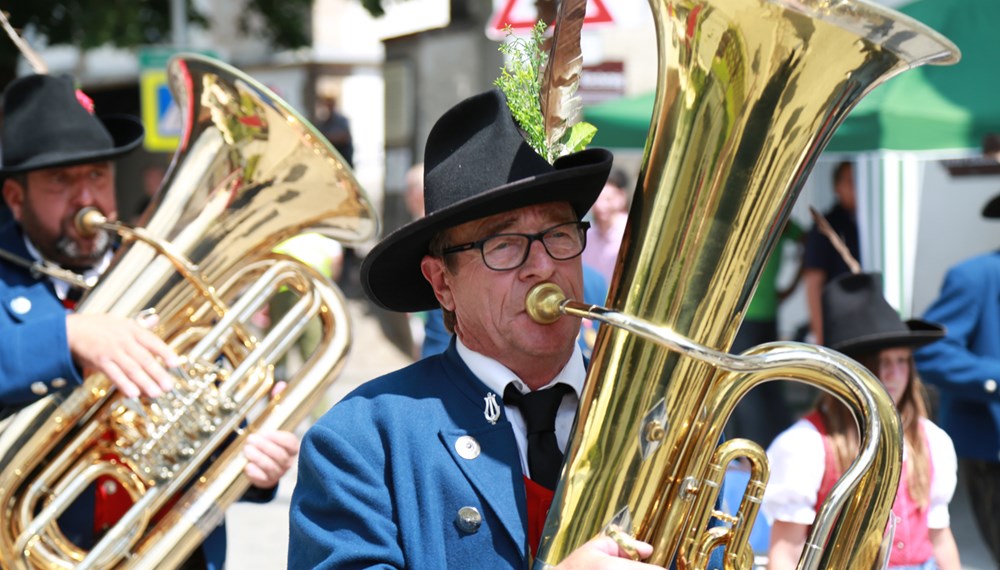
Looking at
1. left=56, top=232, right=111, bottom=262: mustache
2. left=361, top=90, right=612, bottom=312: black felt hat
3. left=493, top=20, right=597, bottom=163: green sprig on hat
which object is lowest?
left=56, top=232, right=111, bottom=262: mustache

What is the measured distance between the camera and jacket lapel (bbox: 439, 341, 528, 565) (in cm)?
221

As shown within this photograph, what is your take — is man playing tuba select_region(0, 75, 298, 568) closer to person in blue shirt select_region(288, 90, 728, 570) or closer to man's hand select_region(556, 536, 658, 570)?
person in blue shirt select_region(288, 90, 728, 570)

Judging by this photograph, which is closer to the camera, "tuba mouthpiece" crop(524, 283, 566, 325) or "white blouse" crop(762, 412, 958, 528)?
"tuba mouthpiece" crop(524, 283, 566, 325)

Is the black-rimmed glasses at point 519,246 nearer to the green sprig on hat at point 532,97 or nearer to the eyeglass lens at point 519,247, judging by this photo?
A: the eyeglass lens at point 519,247

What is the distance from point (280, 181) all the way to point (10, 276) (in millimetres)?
760

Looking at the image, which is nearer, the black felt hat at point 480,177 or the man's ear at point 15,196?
the black felt hat at point 480,177

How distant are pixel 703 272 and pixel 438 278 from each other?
0.58m

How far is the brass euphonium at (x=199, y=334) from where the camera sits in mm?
3459

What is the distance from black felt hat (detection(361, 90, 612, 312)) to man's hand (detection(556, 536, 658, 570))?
1.88ft

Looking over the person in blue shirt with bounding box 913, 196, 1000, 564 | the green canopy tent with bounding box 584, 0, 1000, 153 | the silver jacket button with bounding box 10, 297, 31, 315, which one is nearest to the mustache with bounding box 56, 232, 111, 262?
the silver jacket button with bounding box 10, 297, 31, 315

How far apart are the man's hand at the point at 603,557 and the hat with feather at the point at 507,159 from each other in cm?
57

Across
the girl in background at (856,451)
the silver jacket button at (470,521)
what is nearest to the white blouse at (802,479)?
the girl in background at (856,451)

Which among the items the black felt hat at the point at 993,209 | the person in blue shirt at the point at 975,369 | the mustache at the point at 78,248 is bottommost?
the person in blue shirt at the point at 975,369

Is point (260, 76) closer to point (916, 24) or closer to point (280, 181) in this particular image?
point (280, 181)
